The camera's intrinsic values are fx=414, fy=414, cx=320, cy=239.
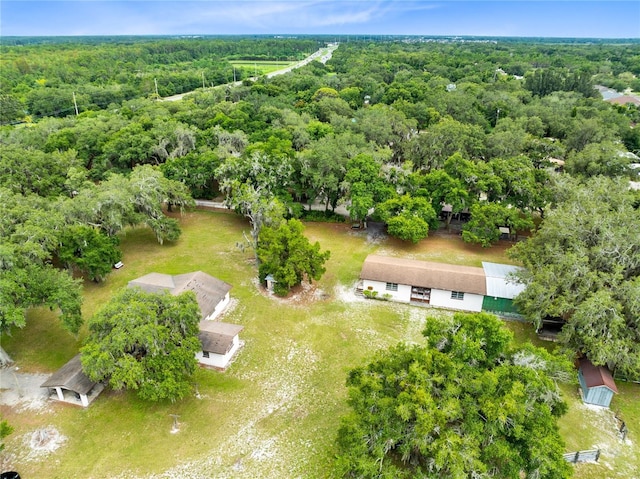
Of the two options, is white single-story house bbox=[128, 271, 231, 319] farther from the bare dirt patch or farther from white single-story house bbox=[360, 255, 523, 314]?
white single-story house bbox=[360, 255, 523, 314]

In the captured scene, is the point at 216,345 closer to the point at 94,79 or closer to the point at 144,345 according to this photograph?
the point at 144,345

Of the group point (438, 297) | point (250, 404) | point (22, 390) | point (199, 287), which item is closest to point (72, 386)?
point (22, 390)

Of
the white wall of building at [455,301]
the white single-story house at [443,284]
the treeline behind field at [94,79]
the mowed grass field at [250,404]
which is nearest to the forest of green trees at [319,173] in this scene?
the treeline behind field at [94,79]

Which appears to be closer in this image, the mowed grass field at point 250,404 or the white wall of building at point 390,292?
the mowed grass field at point 250,404

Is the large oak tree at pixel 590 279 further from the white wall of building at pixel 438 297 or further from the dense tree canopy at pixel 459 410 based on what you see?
the dense tree canopy at pixel 459 410

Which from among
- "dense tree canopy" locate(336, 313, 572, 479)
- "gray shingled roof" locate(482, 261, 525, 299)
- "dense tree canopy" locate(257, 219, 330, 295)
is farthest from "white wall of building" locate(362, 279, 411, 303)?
"dense tree canopy" locate(336, 313, 572, 479)

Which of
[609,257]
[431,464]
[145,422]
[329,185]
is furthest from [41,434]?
[609,257]
